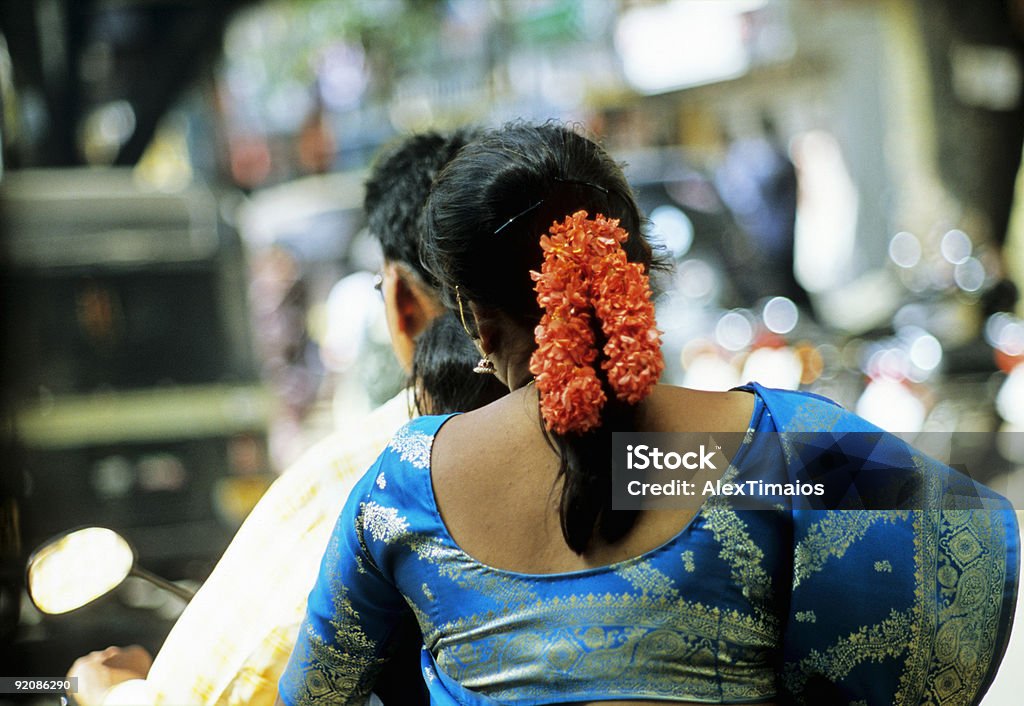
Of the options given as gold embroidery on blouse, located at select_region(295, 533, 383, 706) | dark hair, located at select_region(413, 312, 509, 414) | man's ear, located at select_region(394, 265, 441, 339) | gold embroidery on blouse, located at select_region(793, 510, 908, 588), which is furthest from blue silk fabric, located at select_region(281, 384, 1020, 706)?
man's ear, located at select_region(394, 265, 441, 339)

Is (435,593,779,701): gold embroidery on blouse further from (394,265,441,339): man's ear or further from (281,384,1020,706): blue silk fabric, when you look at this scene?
(394,265,441,339): man's ear

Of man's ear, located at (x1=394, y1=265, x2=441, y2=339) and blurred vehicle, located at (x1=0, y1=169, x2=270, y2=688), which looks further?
blurred vehicle, located at (x1=0, y1=169, x2=270, y2=688)

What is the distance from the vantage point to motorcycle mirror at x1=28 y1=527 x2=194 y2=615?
72.3 inches

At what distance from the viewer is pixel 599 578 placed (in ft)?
4.09

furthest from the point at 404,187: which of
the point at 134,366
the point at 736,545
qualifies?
the point at 134,366

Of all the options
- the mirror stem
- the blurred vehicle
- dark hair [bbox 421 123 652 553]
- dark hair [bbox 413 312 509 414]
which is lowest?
the blurred vehicle

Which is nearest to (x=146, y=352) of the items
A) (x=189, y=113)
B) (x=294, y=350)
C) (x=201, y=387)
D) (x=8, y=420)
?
(x=201, y=387)

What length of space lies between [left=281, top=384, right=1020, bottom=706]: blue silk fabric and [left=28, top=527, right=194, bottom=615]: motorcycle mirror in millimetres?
663

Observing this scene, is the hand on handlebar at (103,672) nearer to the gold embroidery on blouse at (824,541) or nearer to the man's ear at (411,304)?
the man's ear at (411,304)

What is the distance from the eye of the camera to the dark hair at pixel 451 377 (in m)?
1.78

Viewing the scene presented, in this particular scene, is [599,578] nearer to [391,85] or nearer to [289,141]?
[391,85]

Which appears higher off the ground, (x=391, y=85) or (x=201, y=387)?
(x=391, y=85)

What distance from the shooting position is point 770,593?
127 centimetres

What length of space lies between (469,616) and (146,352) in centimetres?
555
